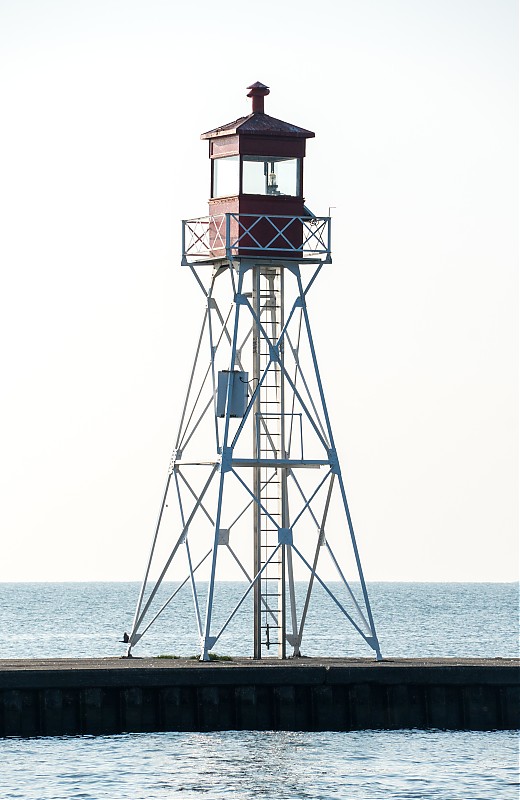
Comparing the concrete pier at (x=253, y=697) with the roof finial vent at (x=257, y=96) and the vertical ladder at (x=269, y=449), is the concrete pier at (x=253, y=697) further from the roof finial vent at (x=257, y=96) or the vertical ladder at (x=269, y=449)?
the roof finial vent at (x=257, y=96)

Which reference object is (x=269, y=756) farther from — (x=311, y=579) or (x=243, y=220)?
(x=243, y=220)

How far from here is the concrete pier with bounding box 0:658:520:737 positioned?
39781 millimetres

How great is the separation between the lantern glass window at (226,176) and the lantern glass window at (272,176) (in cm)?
24

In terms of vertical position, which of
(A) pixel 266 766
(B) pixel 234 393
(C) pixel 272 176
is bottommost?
(A) pixel 266 766

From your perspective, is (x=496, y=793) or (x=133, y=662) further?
(x=133, y=662)

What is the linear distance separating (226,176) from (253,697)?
1318cm

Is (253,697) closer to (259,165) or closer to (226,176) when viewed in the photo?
(226,176)

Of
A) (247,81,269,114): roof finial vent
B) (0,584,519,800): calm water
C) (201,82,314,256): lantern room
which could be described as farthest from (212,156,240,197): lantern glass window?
(0,584,519,800): calm water

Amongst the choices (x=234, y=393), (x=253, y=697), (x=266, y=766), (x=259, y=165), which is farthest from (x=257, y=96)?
(x=266, y=766)

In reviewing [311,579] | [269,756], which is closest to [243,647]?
[311,579]

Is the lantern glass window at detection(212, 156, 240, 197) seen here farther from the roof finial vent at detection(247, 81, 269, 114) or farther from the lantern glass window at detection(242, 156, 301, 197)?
the roof finial vent at detection(247, 81, 269, 114)

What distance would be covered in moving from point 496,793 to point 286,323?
42.7 ft

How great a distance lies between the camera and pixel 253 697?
4059 centimetres

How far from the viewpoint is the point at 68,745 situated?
1594 inches
